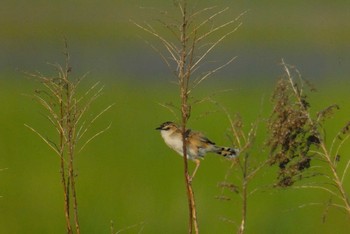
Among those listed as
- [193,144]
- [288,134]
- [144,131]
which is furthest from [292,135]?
[144,131]

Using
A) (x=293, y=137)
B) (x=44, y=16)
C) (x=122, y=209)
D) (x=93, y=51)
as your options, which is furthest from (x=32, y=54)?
(x=293, y=137)

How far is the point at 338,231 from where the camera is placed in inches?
399

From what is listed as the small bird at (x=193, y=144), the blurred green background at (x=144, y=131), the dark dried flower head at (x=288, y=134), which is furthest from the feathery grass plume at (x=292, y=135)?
the small bird at (x=193, y=144)

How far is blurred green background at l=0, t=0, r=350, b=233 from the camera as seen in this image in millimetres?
10531

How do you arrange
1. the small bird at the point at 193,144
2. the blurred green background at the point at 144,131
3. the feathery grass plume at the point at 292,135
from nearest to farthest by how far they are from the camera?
the feathery grass plume at the point at 292,135, the small bird at the point at 193,144, the blurred green background at the point at 144,131

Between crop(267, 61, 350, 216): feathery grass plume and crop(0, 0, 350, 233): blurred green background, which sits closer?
crop(267, 61, 350, 216): feathery grass plume

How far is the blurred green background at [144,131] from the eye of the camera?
1053 cm

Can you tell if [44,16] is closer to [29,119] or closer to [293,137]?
[29,119]

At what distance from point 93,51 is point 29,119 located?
1095 cm

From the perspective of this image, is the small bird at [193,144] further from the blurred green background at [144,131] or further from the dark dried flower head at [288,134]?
the dark dried flower head at [288,134]

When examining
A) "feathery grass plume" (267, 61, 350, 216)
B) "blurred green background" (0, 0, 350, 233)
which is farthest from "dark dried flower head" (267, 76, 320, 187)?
"blurred green background" (0, 0, 350, 233)

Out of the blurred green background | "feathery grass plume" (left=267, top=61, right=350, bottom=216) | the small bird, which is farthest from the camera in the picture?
the blurred green background

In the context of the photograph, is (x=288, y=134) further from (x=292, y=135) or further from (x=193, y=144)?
(x=193, y=144)

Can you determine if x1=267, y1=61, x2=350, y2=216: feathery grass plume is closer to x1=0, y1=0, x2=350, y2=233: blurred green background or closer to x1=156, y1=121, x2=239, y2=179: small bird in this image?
x1=0, y1=0, x2=350, y2=233: blurred green background
